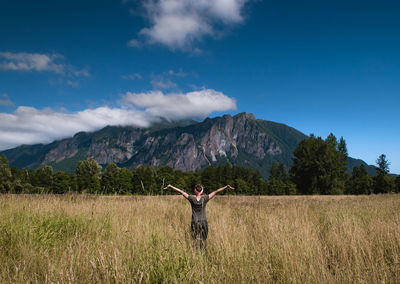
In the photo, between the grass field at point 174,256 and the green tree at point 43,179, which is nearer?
the grass field at point 174,256

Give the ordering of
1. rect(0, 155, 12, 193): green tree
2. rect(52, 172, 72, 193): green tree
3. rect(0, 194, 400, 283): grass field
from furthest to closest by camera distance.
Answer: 1. rect(52, 172, 72, 193): green tree
2. rect(0, 155, 12, 193): green tree
3. rect(0, 194, 400, 283): grass field

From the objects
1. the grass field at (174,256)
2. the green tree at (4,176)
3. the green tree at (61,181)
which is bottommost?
the green tree at (61,181)

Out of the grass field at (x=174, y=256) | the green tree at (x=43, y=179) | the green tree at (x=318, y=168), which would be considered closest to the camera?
the grass field at (x=174, y=256)

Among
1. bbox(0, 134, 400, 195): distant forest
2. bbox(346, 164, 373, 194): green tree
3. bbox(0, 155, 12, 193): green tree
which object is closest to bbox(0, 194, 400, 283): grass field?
bbox(0, 134, 400, 195): distant forest

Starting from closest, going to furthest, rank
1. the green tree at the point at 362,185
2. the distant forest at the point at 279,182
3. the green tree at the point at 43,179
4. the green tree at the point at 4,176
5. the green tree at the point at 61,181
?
the green tree at the point at 4,176, the distant forest at the point at 279,182, the green tree at the point at 43,179, the green tree at the point at 61,181, the green tree at the point at 362,185

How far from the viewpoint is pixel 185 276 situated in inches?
111

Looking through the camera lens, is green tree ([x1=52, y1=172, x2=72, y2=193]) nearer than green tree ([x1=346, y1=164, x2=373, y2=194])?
Yes

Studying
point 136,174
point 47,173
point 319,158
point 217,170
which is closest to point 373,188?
point 319,158

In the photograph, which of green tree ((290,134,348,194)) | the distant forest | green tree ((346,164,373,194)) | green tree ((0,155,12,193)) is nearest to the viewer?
green tree ((0,155,12,193))

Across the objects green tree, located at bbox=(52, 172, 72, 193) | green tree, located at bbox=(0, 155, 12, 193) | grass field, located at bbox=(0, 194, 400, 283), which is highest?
grass field, located at bbox=(0, 194, 400, 283)

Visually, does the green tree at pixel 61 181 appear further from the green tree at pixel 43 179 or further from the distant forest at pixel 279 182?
the green tree at pixel 43 179

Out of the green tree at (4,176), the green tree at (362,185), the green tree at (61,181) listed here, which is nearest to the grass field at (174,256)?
the green tree at (4,176)

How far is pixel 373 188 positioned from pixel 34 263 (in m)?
89.9

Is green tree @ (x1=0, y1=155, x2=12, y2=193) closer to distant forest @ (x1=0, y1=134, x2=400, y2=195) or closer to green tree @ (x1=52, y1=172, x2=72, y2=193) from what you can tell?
distant forest @ (x1=0, y1=134, x2=400, y2=195)
